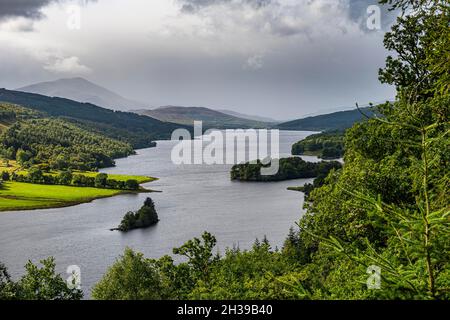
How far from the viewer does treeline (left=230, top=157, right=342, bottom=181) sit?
245 feet

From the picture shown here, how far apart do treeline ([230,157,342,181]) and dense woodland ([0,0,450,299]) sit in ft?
149

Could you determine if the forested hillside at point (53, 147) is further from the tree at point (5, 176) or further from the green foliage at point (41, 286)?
the green foliage at point (41, 286)

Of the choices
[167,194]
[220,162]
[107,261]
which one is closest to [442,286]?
[107,261]

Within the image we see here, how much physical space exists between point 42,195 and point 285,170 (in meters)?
37.5

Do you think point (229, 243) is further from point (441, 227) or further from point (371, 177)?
point (441, 227)

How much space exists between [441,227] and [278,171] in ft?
247

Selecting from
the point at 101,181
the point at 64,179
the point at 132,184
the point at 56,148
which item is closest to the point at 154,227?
the point at 132,184

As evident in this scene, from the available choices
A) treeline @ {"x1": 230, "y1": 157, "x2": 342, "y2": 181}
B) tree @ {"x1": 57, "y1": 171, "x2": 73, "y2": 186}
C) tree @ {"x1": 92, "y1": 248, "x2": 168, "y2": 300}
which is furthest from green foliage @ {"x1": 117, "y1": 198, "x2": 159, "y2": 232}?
tree @ {"x1": 57, "y1": 171, "x2": 73, "y2": 186}

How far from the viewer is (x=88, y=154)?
103750 millimetres

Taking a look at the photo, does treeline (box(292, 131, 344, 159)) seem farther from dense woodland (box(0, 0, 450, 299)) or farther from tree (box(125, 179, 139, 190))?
dense woodland (box(0, 0, 450, 299))

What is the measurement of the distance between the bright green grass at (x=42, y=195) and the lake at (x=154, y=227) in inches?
97.4

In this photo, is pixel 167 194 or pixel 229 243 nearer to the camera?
pixel 229 243

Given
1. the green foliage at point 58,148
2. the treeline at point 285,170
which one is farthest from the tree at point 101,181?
the treeline at point 285,170
